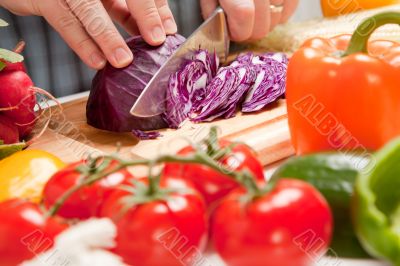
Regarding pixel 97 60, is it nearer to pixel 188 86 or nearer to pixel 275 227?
pixel 188 86

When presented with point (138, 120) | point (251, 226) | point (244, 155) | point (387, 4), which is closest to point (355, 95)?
point (244, 155)

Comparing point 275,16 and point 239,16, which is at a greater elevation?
point 239,16

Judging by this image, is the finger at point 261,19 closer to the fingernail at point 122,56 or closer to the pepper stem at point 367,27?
the fingernail at point 122,56

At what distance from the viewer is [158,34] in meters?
1.51

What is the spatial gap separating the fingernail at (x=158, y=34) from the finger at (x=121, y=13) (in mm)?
A: 249

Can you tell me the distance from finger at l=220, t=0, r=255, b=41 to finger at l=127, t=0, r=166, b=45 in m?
0.31

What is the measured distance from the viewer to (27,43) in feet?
6.08

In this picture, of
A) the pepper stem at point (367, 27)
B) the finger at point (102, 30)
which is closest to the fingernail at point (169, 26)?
the finger at point (102, 30)

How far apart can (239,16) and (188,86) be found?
14.0 inches

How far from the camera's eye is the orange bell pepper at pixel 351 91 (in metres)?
1.00

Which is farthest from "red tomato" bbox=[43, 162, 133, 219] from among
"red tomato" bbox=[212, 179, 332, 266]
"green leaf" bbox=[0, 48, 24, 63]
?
"green leaf" bbox=[0, 48, 24, 63]

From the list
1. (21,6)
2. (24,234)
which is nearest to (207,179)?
(24,234)

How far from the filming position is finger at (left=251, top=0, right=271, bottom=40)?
1860 millimetres

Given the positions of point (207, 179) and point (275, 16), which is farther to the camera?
point (275, 16)
